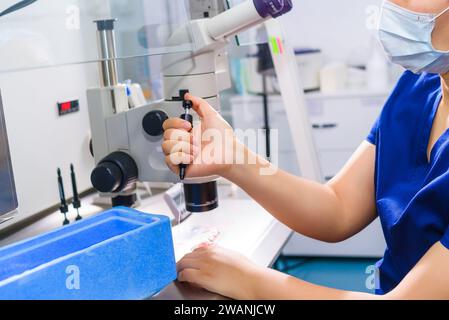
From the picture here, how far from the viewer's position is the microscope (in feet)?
3.10

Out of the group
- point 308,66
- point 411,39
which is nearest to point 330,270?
point 308,66

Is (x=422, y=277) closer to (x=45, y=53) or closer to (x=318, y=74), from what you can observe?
(x=45, y=53)

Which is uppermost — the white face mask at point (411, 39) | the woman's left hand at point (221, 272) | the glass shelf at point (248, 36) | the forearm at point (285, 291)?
the glass shelf at point (248, 36)

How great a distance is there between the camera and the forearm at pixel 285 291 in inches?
Answer: 35.1

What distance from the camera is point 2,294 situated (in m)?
0.65

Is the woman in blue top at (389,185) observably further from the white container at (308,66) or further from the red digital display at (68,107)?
the white container at (308,66)

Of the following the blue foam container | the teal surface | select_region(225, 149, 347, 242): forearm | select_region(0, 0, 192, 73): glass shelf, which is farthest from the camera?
the teal surface

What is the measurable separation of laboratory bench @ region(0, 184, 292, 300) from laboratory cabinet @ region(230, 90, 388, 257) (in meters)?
1.43

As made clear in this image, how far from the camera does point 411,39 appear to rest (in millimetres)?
1034

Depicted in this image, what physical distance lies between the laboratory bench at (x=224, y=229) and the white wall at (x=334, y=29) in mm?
1977

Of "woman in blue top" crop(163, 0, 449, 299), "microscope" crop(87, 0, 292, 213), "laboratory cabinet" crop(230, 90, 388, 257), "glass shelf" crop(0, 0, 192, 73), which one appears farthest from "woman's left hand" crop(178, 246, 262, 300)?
"laboratory cabinet" crop(230, 90, 388, 257)

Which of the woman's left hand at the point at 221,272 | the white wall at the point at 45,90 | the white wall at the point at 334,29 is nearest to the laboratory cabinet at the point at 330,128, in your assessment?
the white wall at the point at 334,29

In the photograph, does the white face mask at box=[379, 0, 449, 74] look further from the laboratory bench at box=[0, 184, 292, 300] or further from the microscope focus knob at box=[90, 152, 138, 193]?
the microscope focus knob at box=[90, 152, 138, 193]

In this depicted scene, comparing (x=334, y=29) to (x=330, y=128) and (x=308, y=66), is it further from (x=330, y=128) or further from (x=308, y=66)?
(x=330, y=128)
